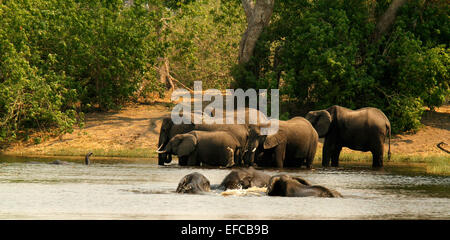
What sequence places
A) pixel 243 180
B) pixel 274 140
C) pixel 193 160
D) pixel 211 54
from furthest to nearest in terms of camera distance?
1. pixel 211 54
2. pixel 193 160
3. pixel 274 140
4. pixel 243 180

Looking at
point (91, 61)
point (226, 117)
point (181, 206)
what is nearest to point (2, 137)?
point (91, 61)

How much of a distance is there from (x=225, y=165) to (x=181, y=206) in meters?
10.7

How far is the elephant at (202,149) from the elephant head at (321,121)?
10.5 feet

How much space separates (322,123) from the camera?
89.4ft

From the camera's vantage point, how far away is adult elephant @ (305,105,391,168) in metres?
27.2

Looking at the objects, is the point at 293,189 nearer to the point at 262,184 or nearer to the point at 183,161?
the point at 262,184

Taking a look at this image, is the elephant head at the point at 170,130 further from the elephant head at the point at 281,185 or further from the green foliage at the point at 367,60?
the elephant head at the point at 281,185

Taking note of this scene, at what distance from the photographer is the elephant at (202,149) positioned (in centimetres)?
2519

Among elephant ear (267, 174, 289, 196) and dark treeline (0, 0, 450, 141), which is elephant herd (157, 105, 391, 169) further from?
elephant ear (267, 174, 289, 196)

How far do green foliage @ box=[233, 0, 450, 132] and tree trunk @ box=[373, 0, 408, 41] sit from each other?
0.76 ft

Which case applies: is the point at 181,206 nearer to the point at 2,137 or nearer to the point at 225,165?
the point at 225,165

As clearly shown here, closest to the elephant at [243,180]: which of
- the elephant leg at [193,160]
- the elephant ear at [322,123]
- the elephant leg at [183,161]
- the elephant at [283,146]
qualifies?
the elephant at [283,146]

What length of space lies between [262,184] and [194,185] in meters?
1.68

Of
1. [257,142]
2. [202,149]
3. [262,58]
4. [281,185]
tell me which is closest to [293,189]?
[281,185]
